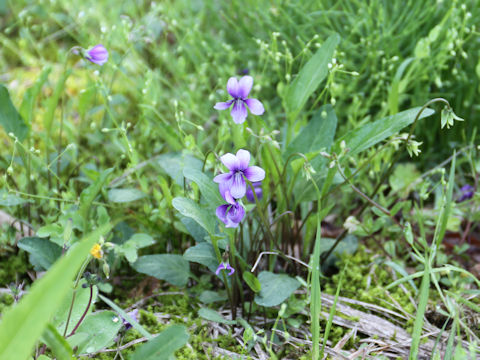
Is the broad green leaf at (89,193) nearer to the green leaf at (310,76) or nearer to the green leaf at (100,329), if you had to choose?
the green leaf at (100,329)

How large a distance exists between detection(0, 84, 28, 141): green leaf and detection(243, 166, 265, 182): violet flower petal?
944 mm

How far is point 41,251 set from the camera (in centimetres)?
164

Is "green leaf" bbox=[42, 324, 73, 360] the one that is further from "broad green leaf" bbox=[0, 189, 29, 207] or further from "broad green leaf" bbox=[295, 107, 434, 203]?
"broad green leaf" bbox=[295, 107, 434, 203]

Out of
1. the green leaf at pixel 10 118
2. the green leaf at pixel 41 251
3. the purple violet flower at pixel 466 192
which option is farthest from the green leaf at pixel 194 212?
the purple violet flower at pixel 466 192

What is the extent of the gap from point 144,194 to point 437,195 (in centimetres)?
121

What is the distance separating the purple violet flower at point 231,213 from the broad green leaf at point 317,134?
0.43m

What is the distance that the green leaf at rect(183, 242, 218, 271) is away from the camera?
1.45 metres

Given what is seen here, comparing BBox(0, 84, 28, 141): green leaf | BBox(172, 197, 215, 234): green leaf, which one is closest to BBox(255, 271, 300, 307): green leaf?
BBox(172, 197, 215, 234): green leaf

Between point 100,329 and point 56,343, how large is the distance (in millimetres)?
326

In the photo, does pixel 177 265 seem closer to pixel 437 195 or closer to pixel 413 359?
pixel 413 359

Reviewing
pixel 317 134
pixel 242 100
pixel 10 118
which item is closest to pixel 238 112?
pixel 242 100

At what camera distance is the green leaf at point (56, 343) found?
1021 millimetres

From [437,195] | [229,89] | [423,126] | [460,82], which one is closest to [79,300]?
[229,89]

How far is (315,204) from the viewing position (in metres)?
1.76
